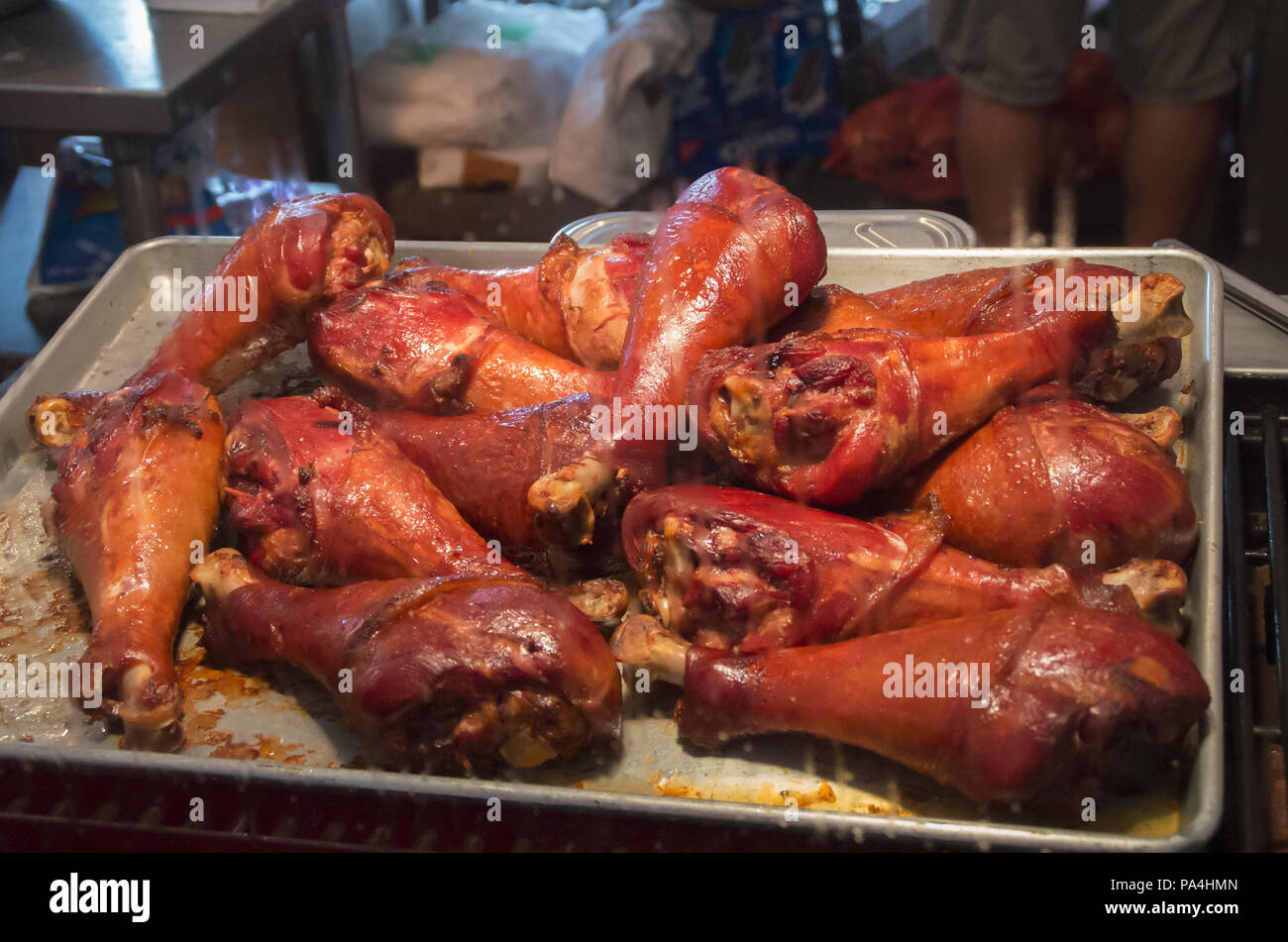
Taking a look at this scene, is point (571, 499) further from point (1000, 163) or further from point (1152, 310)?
point (1000, 163)

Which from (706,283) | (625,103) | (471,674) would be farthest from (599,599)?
(625,103)

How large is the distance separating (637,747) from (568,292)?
955mm

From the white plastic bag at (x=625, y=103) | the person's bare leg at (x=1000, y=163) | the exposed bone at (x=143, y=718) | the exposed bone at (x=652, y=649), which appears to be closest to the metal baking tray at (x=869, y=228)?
the person's bare leg at (x=1000, y=163)

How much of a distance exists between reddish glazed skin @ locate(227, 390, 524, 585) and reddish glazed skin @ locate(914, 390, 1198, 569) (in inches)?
30.3

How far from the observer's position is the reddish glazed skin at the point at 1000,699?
1353 mm

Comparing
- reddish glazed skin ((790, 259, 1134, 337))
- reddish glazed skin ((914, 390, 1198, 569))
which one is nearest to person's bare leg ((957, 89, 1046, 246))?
reddish glazed skin ((790, 259, 1134, 337))

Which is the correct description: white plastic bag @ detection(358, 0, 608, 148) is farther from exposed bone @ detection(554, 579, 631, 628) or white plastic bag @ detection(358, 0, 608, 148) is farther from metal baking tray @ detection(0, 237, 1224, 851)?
exposed bone @ detection(554, 579, 631, 628)

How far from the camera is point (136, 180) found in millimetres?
3219

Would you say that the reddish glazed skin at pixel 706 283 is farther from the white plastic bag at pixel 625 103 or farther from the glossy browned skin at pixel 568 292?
the white plastic bag at pixel 625 103

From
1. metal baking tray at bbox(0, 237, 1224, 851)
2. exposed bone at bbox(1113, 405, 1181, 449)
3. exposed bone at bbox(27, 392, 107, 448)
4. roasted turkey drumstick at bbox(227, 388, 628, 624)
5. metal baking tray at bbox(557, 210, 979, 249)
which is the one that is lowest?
metal baking tray at bbox(0, 237, 1224, 851)

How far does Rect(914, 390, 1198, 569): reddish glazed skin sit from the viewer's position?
5.30 ft

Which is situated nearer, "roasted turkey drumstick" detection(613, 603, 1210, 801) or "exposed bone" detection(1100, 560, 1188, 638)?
"roasted turkey drumstick" detection(613, 603, 1210, 801)

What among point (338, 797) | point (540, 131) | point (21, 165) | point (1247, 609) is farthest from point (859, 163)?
point (21, 165)
